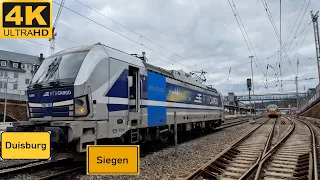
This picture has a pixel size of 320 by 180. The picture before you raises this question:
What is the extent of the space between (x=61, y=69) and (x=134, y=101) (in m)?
2.71

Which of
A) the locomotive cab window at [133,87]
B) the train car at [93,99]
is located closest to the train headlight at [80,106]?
the train car at [93,99]

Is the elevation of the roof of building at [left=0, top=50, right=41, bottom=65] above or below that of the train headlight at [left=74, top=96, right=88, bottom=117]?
above

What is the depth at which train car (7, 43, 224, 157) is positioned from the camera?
25.2ft

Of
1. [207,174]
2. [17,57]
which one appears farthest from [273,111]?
[17,57]

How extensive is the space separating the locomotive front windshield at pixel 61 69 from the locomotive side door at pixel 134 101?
2.00 meters

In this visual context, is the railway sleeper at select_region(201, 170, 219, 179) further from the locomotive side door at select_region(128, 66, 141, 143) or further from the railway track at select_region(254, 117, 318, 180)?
the locomotive side door at select_region(128, 66, 141, 143)

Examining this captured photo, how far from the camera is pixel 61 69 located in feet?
27.7

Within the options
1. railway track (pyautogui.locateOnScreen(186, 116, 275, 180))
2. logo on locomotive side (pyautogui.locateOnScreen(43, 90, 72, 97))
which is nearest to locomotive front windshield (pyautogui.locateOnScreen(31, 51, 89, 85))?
logo on locomotive side (pyautogui.locateOnScreen(43, 90, 72, 97))

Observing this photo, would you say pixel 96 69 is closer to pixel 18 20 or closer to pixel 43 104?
pixel 43 104

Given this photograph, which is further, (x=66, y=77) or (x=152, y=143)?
(x=152, y=143)

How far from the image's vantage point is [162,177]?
754 cm

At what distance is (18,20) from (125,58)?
11.9ft

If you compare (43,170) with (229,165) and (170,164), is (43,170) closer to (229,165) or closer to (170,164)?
(170,164)

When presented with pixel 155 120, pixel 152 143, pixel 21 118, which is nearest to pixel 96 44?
pixel 155 120
